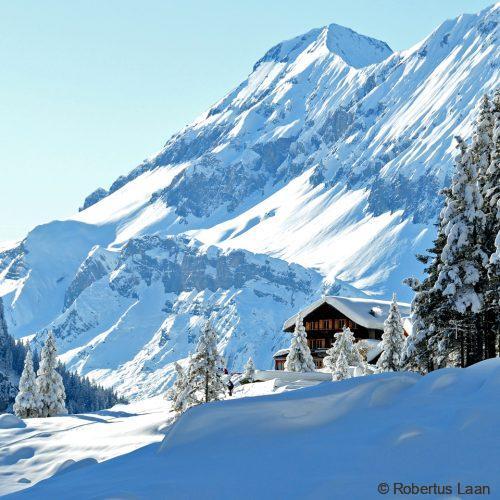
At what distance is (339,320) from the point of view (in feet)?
302

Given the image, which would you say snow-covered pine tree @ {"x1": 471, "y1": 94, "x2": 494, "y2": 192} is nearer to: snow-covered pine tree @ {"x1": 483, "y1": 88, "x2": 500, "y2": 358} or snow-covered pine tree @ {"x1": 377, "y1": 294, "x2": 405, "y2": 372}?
snow-covered pine tree @ {"x1": 483, "y1": 88, "x2": 500, "y2": 358}

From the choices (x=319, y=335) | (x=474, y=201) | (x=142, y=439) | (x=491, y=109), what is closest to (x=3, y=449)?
(x=142, y=439)

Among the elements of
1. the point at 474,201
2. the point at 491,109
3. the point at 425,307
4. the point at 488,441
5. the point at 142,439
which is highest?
the point at 491,109

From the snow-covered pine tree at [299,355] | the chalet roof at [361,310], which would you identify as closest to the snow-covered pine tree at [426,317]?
the snow-covered pine tree at [299,355]

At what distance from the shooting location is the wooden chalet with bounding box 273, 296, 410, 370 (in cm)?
8869

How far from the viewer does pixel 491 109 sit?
125ft

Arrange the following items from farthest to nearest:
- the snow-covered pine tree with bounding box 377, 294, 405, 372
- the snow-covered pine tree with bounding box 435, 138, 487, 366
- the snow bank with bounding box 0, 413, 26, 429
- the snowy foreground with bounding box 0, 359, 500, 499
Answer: the snow-covered pine tree with bounding box 377, 294, 405, 372 < the snow bank with bounding box 0, 413, 26, 429 < the snow-covered pine tree with bounding box 435, 138, 487, 366 < the snowy foreground with bounding box 0, 359, 500, 499

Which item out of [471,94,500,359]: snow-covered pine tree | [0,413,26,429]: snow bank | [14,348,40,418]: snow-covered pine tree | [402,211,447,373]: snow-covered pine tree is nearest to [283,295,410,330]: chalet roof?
[14,348,40,418]: snow-covered pine tree

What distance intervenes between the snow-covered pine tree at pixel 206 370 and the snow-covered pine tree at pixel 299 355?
75.8ft

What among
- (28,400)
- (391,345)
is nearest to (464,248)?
(391,345)

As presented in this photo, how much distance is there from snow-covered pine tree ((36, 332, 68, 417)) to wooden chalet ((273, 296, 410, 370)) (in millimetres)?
25191

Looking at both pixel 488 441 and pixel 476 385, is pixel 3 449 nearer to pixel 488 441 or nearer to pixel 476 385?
pixel 476 385

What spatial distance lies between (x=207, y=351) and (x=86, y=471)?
132ft

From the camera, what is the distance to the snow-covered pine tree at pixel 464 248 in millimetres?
35844
